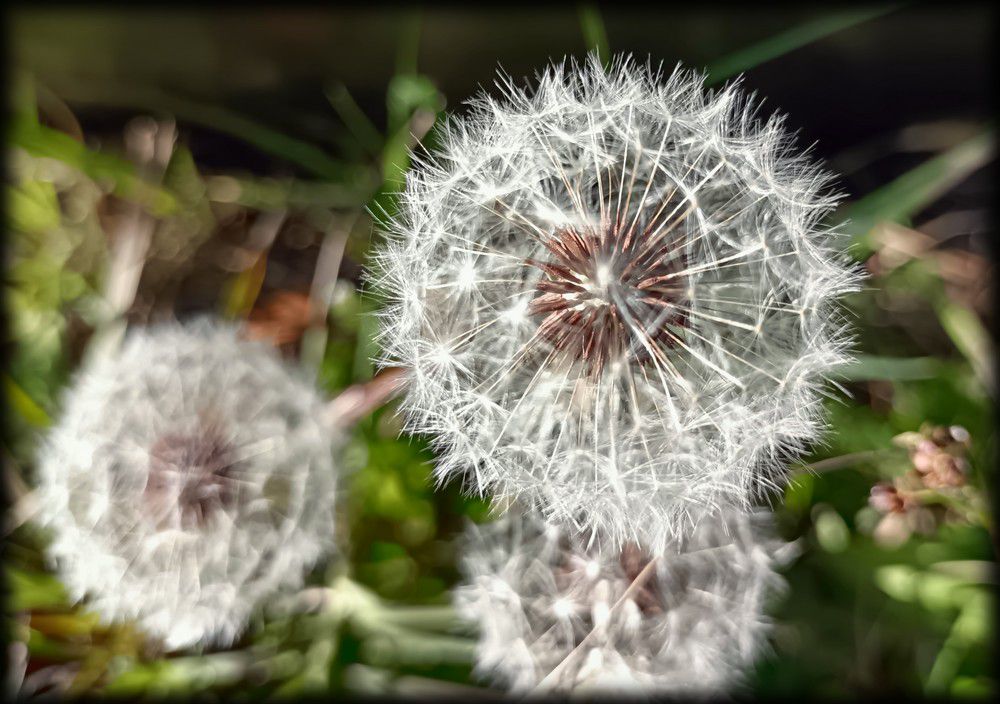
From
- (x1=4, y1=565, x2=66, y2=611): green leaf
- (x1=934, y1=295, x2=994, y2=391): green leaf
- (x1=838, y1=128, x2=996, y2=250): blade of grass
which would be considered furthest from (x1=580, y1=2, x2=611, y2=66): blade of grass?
(x1=4, y1=565, x2=66, y2=611): green leaf

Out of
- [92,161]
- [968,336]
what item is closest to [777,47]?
[968,336]

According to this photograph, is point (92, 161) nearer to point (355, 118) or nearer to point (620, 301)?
point (355, 118)

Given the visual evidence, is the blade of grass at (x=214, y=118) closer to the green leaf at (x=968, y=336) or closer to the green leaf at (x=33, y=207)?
the green leaf at (x=33, y=207)

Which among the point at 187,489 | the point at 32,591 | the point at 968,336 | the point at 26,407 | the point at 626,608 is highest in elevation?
the point at 968,336

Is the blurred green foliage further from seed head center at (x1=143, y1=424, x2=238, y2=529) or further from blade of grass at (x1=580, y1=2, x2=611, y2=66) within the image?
seed head center at (x1=143, y1=424, x2=238, y2=529)

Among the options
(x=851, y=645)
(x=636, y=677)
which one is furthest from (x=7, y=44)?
(x=851, y=645)

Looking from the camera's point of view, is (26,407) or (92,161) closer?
(26,407)

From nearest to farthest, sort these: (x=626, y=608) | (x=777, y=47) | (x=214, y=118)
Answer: (x=626, y=608), (x=777, y=47), (x=214, y=118)

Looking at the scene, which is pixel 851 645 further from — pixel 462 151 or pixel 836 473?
pixel 462 151
